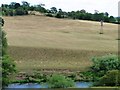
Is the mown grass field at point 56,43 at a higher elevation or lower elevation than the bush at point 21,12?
lower

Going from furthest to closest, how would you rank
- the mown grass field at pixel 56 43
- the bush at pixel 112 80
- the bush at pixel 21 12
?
the bush at pixel 21 12 < the mown grass field at pixel 56 43 < the bush at pixel 112 80

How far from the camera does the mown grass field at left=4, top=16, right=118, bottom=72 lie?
56812mm

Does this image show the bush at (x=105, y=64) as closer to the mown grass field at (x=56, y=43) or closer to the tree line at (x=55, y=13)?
the mown grass field at (x=56, y=43)

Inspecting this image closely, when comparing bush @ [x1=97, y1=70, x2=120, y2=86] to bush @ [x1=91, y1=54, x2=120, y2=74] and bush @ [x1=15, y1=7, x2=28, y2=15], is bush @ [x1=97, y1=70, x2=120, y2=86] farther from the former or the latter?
bush @ [x1=15, y1=7, x2=28, y2=15]

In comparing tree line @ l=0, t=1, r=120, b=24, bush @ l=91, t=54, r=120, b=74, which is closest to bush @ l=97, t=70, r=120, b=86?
bush @ l=91, t=54, r=120, b=74

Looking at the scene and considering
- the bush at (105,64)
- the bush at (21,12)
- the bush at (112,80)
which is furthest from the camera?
the bush at (21,12)

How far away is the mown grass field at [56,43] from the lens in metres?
56.8

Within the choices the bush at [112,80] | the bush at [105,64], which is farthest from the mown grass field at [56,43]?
the bush at [112,80]

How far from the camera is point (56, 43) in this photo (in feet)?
243

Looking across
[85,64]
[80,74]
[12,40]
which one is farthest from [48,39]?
[80,74]

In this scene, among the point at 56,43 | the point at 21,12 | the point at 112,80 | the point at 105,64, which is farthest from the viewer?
the point at 21,12

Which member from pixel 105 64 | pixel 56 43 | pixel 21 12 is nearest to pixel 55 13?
pixel 21 12

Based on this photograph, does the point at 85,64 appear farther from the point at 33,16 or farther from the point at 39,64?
the point at 33,16

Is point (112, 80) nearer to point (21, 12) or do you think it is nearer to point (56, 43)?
point (56, 43)
